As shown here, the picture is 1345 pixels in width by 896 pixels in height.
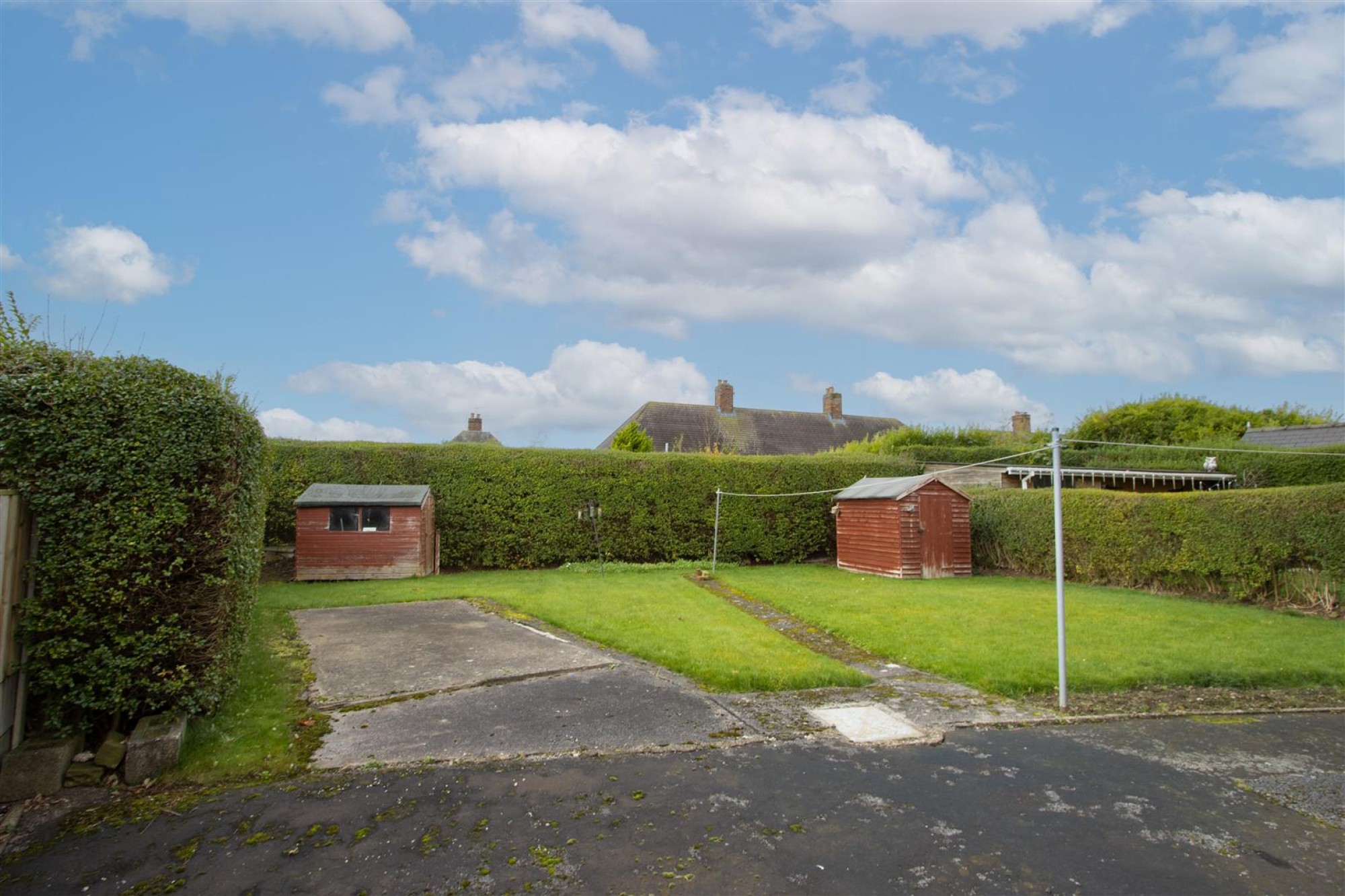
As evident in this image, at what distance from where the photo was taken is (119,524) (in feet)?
15.5

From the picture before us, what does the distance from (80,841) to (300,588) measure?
11.9m

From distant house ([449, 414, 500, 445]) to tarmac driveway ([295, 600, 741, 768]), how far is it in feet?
80.6

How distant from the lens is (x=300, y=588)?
1473 cm

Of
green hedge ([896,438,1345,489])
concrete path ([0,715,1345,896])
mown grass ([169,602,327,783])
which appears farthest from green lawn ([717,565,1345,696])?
green hedge ([896,438,1345,489])

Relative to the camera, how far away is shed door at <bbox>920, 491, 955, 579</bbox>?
1644cm

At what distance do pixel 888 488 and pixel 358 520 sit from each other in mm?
12318

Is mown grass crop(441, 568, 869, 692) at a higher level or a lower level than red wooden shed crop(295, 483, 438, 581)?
lower

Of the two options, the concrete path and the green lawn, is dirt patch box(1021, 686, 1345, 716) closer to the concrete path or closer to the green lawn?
the green lawn

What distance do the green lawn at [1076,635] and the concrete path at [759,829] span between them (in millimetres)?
2206

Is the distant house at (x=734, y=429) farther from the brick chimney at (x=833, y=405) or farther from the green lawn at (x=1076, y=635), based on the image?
the green lawn at (x=1076, y=635)

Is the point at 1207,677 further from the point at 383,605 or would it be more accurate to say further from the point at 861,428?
the point at 861,428

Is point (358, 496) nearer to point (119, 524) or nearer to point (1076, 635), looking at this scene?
point (119, 524)

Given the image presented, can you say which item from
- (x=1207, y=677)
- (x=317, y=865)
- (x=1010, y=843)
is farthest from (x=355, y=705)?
(x=1207, y=677)

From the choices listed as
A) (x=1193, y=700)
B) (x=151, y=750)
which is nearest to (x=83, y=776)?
(x=151, y=750)
